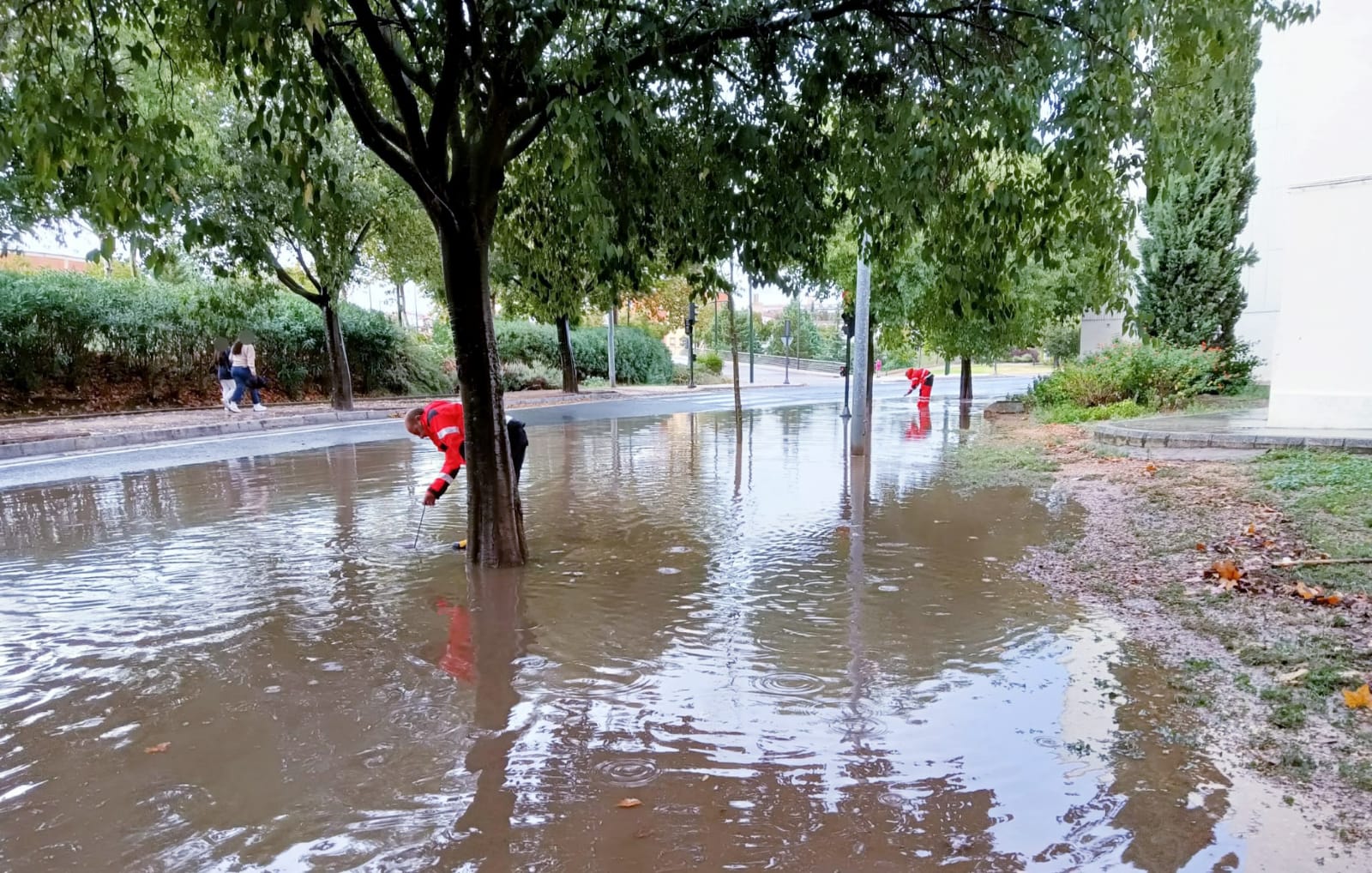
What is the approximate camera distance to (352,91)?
534 centimetres

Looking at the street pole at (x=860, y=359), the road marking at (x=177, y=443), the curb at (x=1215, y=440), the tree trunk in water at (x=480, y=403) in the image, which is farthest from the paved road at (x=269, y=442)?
the curb at (x=1215, y=440)

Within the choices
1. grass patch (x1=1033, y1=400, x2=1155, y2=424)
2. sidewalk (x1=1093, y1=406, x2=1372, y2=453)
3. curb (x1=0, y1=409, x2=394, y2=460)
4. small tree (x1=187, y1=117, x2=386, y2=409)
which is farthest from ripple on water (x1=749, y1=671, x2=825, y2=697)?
curb (x1=0, y1=409, x2=394, y2=460)

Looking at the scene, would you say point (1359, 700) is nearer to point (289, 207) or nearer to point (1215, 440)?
point (1215, 440)

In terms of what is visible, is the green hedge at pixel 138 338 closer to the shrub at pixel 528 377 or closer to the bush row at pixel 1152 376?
the shrub at pixel 528 377

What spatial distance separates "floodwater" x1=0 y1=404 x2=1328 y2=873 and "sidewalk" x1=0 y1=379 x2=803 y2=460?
7472 millimetres

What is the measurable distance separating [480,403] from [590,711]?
108 inches

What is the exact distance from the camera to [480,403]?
233 inches

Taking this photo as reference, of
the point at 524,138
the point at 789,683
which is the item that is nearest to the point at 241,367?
the point at 524,138

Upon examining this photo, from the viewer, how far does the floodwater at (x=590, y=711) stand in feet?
9.27

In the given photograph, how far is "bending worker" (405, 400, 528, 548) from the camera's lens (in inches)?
253

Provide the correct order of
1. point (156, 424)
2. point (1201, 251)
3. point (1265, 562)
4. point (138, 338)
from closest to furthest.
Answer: point (1265, 562), point (156, 424), point (1201, 251), point (138, 338)

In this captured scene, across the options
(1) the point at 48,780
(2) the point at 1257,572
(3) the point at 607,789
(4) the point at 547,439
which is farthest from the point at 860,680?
(4) the point at 547,439

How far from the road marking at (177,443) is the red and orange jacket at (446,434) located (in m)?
8.42

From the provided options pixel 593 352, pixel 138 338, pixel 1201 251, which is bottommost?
pixel 593 352
